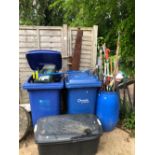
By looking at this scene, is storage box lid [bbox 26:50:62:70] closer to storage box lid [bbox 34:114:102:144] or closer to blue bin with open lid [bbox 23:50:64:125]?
blue bin with open lid [bbox 23:50:64:125]

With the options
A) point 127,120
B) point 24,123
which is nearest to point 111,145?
point 127,120

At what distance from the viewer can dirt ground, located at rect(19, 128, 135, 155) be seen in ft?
7.70

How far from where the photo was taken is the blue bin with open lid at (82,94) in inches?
101

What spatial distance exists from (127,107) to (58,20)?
484cm

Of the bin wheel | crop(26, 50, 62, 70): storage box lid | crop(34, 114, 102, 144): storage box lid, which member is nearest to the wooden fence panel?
crop(26, 50, 62, 70): storage box lid

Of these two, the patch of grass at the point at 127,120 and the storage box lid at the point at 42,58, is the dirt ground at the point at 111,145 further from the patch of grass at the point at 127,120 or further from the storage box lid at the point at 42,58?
the storage box lid at the point at 42,58

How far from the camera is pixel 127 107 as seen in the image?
10.3 feet

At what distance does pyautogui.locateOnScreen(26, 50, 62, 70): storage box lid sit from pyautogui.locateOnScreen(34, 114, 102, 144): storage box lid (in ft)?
3.54

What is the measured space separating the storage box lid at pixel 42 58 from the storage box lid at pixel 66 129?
1079 millimetres

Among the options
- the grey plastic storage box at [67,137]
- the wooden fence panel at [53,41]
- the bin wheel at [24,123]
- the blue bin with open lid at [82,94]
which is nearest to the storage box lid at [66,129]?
the grey plastic storage box at [67,137]

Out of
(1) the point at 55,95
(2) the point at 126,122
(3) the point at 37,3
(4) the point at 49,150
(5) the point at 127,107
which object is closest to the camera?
(4) the point at 49,150
